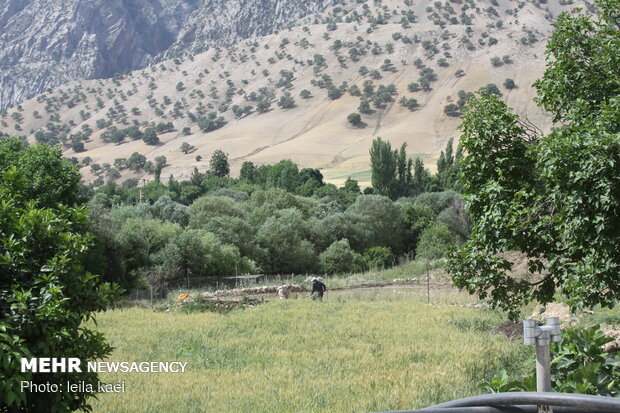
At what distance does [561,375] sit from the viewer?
6.10 metres

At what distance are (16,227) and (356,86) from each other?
6224 inches

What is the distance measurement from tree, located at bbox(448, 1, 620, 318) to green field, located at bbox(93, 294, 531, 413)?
2.51 metres

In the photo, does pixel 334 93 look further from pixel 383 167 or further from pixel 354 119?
pixel 383 167

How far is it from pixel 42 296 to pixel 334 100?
516 feet

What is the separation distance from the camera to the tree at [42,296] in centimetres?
492

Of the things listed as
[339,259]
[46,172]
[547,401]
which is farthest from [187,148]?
[547,401]

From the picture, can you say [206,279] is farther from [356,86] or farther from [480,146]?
[356,86]

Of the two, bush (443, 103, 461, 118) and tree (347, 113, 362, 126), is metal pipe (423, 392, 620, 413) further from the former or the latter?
tree (347, 113, 362, 126)

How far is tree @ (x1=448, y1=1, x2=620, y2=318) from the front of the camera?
7.01 meters

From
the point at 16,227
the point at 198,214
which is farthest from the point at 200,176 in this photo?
the point at 16,227

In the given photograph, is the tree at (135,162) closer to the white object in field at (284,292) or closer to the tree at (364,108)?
the tree at (364,108)

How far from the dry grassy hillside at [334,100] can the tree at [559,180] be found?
327 feet

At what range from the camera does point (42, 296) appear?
5121 mm

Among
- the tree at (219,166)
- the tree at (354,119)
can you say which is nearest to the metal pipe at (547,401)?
the tree at (219,166)
